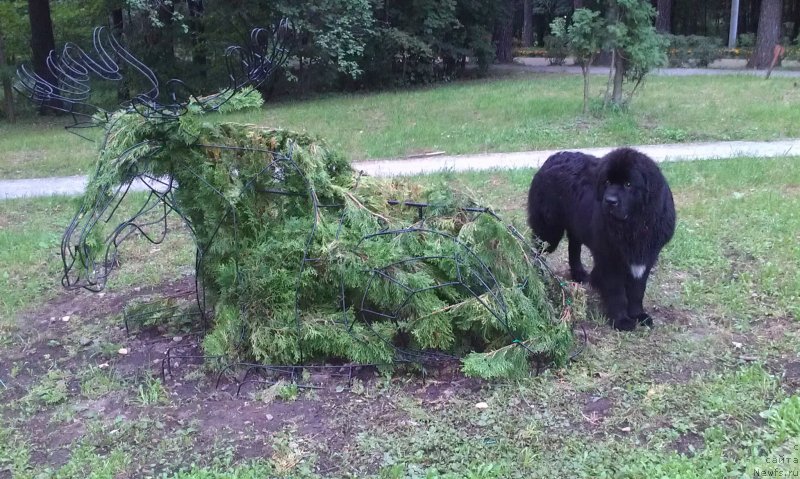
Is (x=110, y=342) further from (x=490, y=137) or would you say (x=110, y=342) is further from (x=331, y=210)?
(x=490, y=137)

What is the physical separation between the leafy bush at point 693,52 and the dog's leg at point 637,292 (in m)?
22.8

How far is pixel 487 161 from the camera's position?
10453 millimetres

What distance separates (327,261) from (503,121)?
9714 mm

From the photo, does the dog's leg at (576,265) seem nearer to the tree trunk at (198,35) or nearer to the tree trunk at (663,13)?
the tree trunk at (198,35)

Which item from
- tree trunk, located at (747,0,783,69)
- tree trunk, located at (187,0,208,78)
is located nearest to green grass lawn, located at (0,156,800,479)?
tree trunk, located at (187,0,208,78)

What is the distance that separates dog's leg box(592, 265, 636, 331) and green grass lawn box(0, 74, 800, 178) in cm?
651

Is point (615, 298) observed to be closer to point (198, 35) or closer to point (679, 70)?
point (198, 35)

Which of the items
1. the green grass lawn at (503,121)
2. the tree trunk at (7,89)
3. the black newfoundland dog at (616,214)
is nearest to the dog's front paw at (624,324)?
the black newfoundland dog at (616,214)

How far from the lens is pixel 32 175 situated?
11.3 metres

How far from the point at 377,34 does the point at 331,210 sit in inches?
635

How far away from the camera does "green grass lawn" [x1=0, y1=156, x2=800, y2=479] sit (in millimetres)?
3477

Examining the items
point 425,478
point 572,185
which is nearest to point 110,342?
point 425,478

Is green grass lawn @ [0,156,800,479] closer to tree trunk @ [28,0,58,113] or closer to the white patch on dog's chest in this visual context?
the white patch on dog's chest

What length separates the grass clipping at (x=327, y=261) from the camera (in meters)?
4.32
